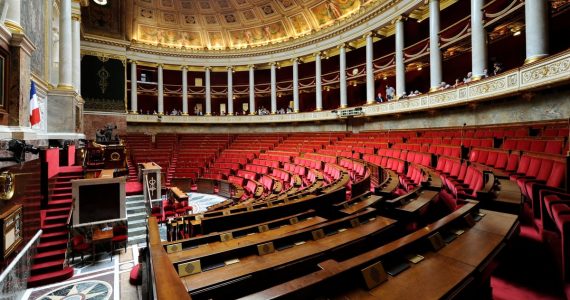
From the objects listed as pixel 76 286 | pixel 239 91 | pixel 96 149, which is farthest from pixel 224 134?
pixel 76 286

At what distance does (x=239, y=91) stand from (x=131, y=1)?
33.4ft

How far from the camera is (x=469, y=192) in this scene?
4.30 m

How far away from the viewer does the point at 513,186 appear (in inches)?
140

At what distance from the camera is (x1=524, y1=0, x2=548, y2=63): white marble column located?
750 centimetres

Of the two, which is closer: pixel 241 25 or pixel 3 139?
pixel 3 139

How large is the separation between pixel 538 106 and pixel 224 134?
64.7 ft

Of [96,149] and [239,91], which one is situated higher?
[239,91]

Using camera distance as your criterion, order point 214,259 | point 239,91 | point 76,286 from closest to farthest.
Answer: point 214,259
point 76,286
point 239,91

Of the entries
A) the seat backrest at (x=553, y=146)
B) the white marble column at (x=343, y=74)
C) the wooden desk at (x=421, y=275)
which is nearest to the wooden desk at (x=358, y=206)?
the wooden desk at (x=421, y=275)

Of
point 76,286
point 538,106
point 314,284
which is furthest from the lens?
point 538,106

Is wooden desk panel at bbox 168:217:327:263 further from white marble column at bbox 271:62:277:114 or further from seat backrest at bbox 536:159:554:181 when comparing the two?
white marble column at bbox 271:62:277:114

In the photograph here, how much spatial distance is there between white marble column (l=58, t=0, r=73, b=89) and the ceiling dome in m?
→ 12.5

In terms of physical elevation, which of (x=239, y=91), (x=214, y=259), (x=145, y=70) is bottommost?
(x=214, y=259)

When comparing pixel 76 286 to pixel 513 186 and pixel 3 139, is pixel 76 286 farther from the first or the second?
pixel 513 186
